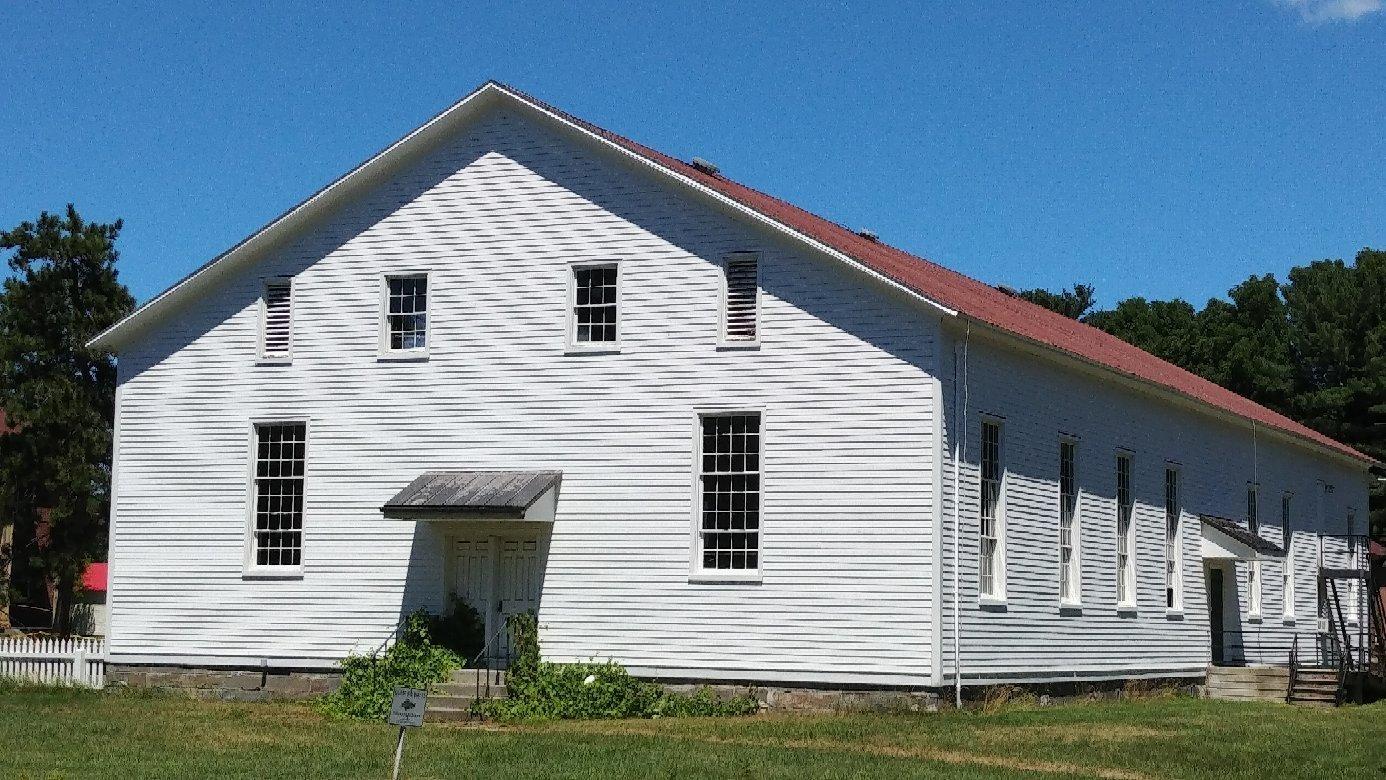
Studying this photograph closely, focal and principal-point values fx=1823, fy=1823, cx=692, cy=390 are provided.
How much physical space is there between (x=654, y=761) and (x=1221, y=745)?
7633 mm

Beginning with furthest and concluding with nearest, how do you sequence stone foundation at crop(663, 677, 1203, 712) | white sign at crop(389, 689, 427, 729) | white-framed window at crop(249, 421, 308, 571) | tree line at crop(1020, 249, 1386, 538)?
tree line at crop(1020, 249, 1386, 538), white-framed window at crop(249, 421, 308, 571), stone foundation at crop(663, 677, 1203, 712), white sign at crop(389, 689, 427, 729)

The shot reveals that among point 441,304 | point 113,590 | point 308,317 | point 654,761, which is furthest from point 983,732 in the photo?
point 113,590

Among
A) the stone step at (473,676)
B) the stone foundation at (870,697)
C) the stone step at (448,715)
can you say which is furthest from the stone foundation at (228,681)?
the stone foundation at (870,697)

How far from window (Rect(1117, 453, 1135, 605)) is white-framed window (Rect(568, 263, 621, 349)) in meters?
10.3

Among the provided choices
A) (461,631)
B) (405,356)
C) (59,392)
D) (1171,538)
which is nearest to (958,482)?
(461,631)

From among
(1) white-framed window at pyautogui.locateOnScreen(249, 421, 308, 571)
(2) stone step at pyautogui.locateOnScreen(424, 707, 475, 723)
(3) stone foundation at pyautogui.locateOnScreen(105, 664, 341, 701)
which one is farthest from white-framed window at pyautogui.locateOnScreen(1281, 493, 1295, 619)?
(1) white-framed window at pyautogui.locateOnScreen(249, 421, 308, 571)

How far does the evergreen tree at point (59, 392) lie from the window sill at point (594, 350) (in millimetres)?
26910

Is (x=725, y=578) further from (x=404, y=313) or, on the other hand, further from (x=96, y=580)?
(x=96, y=580)

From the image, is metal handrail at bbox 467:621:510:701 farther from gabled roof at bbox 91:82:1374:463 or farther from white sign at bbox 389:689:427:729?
white sign at bbox 389:689:427:729

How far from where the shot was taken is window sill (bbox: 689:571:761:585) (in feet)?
86.8

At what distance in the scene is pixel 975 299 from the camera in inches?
1261

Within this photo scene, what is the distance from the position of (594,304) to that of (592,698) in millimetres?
6117

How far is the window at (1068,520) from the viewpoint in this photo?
1196 inches

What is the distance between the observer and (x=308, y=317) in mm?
30062
